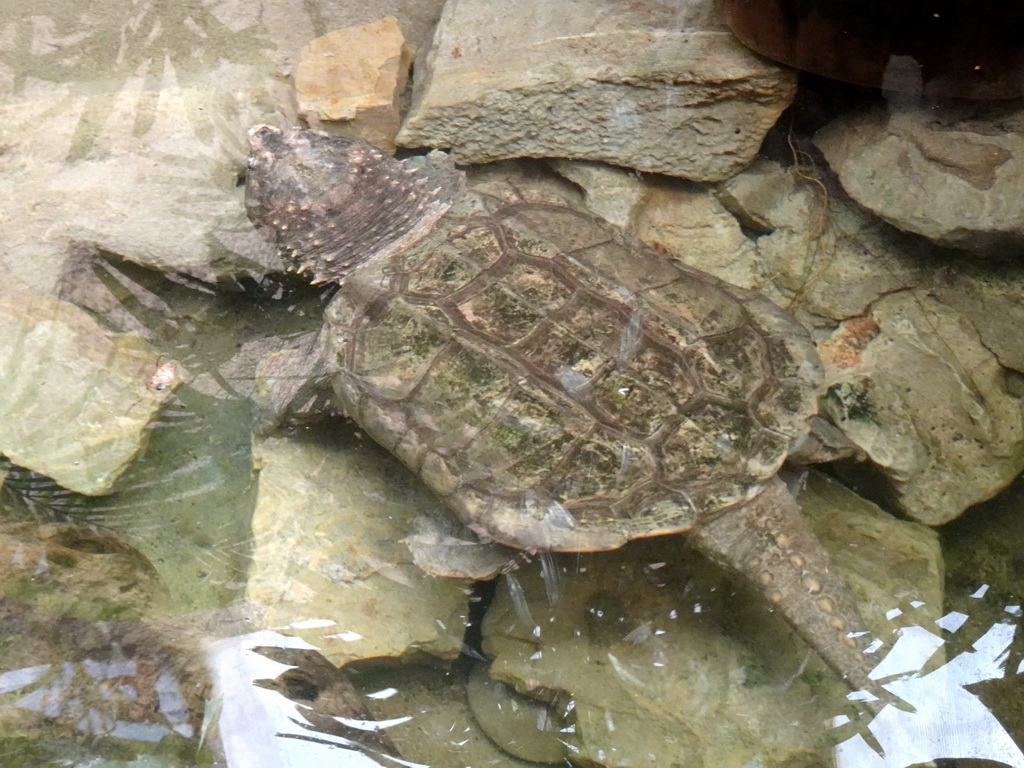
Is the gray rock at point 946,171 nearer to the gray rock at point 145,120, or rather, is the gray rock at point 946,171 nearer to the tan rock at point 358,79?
the tan rock at point 358,79

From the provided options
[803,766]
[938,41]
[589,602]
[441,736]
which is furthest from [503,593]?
[938,41]

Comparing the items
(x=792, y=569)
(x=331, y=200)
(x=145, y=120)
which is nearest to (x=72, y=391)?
(x=331, y=200)

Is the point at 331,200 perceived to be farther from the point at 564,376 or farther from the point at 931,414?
the point at 931,414

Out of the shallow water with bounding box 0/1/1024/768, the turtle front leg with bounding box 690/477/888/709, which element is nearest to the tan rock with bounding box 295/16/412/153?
the shallow water with bounding box 0/1/1024/768

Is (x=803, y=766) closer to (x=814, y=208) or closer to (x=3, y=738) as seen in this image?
(x=814, y=208)

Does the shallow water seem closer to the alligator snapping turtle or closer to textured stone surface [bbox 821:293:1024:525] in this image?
textured stone surface [bbox 821:293:1024:525]

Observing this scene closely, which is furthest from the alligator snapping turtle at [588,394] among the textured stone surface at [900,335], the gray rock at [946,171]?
the gray rock at [946,171]
